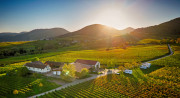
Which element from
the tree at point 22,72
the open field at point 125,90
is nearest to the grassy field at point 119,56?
the open field at point 125,90

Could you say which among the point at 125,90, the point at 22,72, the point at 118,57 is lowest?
the point at 125,90

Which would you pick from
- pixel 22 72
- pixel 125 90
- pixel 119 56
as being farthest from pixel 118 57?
pixel 22 72

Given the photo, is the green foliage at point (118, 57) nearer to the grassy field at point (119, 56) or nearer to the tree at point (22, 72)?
the grassy field at point (119, 56)

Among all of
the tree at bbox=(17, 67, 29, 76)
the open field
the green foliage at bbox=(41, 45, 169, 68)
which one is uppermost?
the green foliage at bbox=(41, 45, 169, 68)

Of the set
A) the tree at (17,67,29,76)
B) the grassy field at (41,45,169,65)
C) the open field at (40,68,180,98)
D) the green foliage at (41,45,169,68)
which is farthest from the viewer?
the grassy field at (41,45,169,65)

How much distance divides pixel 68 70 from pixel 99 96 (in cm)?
1953

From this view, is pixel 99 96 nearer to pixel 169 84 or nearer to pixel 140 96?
pixel 140 96

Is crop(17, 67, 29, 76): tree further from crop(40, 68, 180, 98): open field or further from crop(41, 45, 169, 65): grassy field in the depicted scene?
crop(41, 45, 169, 65): grassy field

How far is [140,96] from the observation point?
3062cm

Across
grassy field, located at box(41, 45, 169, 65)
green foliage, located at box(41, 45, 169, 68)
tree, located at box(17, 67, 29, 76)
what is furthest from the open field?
grassy field, located at box(41, 45, 169, 65)

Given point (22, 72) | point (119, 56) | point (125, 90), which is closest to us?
point (125, 90)

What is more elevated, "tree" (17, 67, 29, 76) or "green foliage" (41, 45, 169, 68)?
"green foliage" (41, 45, 169, 68)

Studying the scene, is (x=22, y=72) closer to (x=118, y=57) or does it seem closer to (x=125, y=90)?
(x=125, y=90)

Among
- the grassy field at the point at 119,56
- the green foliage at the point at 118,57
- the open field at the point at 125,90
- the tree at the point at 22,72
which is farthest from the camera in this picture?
the grassy field at the point at 119,56
